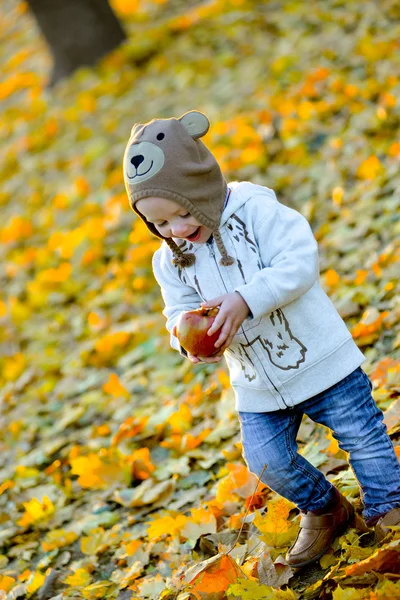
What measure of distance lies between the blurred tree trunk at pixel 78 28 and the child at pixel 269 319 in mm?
6900

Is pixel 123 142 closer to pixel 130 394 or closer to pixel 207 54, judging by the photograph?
pixel 207 54

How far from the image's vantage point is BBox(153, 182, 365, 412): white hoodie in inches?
86.0

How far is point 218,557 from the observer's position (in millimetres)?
2250

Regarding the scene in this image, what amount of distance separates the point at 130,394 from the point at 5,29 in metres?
10.5

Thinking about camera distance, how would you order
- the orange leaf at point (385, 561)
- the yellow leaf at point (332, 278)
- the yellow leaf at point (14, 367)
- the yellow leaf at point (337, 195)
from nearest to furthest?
the orange leaf at point (385, 561) < the yellow leaf at point (332, 278) < the yellow leaf at point (337, 195) < the yellow leaf at point (14, 367)

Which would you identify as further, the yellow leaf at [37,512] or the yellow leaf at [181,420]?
the yellow leaf at [181,420]

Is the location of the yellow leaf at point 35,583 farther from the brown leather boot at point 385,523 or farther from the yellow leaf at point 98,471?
the brown leather boot at point 385,523

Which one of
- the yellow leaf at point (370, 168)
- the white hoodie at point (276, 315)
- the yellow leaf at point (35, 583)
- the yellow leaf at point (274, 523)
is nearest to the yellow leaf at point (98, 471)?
the yellow leaf at point (35, 583)

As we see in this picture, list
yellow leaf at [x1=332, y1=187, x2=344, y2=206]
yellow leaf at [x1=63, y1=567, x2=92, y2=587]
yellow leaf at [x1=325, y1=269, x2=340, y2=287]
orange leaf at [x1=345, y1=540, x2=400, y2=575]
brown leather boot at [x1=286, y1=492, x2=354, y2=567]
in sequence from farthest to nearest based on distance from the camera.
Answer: yellow leaf at [x1=332, y1=187, x2=344, y2=206] < yellow leaf at [x1=325, y1=269, x2=340, y2=287] < yellow leaf at [x1=63, y1=567, x2=92, y2=587] < brown leather boot at [x1=286, y1=492, x2=354, y2=567] < orange leaf at [x1=345, y1=540, x2=400, y2=575]

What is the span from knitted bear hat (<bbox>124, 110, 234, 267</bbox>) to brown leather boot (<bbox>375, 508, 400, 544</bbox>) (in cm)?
89

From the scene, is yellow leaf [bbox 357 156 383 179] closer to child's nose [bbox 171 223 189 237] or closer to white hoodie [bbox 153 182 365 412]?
white hoodie [bbox 153 182 365 412]

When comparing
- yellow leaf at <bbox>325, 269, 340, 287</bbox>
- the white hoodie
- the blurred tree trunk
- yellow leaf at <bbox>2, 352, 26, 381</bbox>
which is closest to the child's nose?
the white hoodie

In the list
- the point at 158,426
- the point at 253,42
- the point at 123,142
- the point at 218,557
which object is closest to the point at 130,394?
the point at 158,426

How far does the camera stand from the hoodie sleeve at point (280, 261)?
2.08 meters
